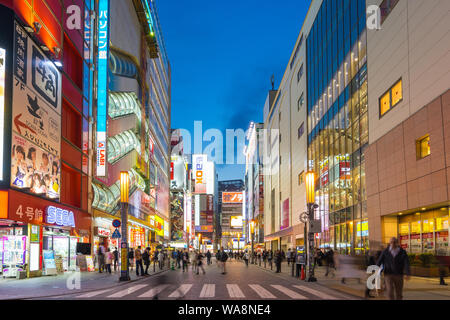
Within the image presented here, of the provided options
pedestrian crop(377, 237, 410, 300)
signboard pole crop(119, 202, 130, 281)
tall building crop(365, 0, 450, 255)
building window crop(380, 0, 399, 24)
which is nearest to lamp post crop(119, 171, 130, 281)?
signboard pole crop(119, 202, 130, 281)

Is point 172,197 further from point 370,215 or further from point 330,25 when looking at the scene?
point 370,215

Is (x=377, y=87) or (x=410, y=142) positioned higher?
(x=377, y=87)

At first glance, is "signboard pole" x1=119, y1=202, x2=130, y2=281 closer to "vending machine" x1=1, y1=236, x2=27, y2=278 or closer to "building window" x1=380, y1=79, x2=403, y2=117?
"vending machine" x1=1, y1=236, x2=27, y2=278

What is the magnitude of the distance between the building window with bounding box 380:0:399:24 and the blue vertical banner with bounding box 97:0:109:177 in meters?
21.3

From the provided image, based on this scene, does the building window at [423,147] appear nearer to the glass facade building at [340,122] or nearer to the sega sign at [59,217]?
the glass facade building at [340,122]

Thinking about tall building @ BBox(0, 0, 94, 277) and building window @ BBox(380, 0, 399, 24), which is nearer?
tall building @ BBox(0, 0, 94, 277)

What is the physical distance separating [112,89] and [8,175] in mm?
23145

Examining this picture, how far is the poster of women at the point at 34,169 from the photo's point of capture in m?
22.5

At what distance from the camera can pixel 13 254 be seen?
988 inches

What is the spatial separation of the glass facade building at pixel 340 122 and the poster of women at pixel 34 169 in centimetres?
2151

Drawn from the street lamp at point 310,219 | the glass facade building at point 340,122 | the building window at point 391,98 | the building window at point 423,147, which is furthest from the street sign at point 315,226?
the glass facade building at point 340,122

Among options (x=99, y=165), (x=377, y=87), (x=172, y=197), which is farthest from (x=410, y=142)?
(x=172, y=197)

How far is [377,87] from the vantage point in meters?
32.0

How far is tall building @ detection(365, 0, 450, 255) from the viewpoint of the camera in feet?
76.1
